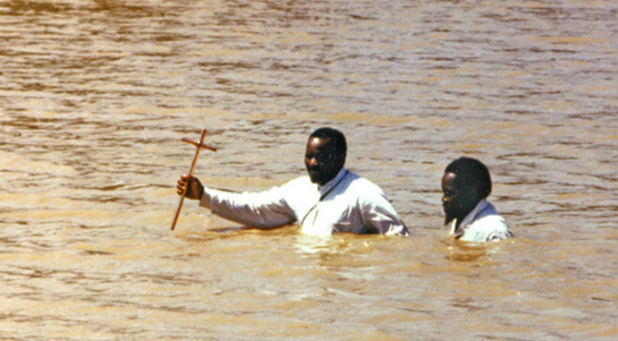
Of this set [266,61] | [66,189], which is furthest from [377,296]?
[266,61]

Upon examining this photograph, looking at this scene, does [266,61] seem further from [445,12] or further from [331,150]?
[331,150]

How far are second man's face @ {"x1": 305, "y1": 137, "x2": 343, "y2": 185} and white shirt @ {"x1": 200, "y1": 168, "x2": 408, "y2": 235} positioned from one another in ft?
0.20

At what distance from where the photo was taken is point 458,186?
11.2 m

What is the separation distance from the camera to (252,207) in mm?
12016

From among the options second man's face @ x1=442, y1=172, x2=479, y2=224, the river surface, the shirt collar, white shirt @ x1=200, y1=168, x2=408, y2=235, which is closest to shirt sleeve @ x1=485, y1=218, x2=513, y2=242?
the river surface

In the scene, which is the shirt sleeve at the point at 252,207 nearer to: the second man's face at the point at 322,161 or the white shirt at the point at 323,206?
the white shirt at the point at 323,206

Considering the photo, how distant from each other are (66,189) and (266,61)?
8718mm

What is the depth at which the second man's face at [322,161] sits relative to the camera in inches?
446

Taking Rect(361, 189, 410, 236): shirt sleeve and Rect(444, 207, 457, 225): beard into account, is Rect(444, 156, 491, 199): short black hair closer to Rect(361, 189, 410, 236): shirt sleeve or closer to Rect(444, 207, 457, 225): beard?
Rect(444, 207, 457, 225): beard

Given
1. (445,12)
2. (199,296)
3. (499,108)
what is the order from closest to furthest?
(199,296) → (499,108) → (445,12)

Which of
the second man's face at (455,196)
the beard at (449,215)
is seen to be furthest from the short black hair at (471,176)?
the beard at (449,215)

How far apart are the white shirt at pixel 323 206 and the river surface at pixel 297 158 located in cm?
13

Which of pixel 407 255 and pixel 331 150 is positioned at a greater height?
pixel 331 150

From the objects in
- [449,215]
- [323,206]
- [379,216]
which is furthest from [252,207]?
[449,215]
